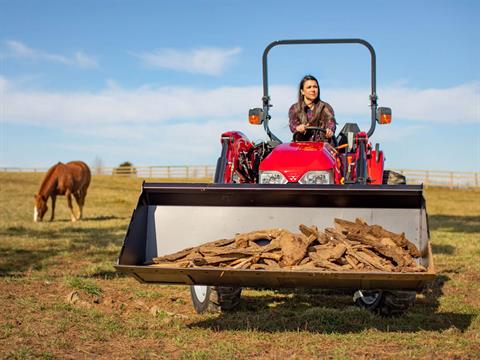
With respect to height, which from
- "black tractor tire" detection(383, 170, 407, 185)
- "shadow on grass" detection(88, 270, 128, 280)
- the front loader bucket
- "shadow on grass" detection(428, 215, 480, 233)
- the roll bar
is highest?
the roll bar

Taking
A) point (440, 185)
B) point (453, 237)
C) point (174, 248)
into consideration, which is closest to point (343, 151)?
point (174, 248)

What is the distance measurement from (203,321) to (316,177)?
1550 millimetres

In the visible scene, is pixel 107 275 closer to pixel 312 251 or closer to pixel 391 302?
pixel 391 302

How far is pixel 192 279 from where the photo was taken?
500 cm

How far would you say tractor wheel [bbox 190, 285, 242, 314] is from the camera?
6129 mm

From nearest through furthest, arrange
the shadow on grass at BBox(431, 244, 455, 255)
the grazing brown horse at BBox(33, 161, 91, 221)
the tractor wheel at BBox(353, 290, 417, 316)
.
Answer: the tractor wheel at BBox(353, 290, 417, 316) < the shadow on grass at BBox(431, 244, 455, 255) < the grazing brown horse at BBox(33, 161, 91, 221)

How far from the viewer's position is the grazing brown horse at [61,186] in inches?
716

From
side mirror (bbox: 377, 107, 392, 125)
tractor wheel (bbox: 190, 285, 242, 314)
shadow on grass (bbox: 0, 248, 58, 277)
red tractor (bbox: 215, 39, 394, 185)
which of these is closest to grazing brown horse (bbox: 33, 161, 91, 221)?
shadow on grass (bbox: 0, 248, 58, 277)

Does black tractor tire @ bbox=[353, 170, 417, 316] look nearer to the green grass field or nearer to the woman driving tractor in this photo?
the green grass field

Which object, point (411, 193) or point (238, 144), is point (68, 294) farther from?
point (411, 193)

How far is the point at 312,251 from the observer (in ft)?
17.1

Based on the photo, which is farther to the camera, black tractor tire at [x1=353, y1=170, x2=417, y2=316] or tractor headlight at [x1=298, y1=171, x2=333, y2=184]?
tractor headlight at [x1=298, y1=171, x2=333, y2=184]

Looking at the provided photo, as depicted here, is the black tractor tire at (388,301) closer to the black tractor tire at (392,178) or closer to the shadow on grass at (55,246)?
the black tractor tire at (392,178)

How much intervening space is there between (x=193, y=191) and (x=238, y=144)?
1.20 m
